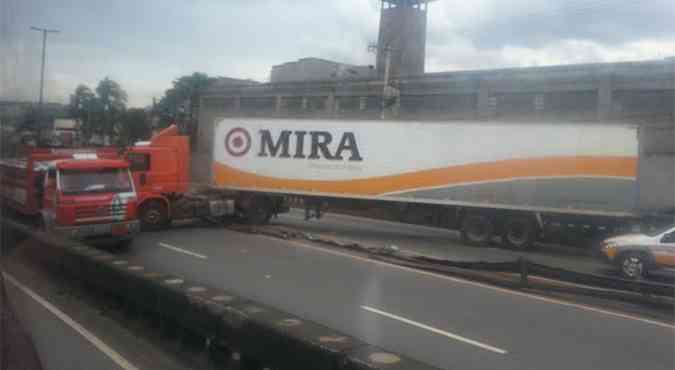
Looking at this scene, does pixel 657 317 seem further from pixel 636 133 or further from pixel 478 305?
pixel 636 133

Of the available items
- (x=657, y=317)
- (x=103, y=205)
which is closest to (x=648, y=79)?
(x=657, y=317)

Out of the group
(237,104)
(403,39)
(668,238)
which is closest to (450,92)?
(403,39)

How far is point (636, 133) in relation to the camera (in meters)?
14.2

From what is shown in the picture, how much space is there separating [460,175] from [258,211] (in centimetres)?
671

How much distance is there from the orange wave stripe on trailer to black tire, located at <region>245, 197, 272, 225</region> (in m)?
0.54

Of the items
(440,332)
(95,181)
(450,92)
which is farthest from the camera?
(450,92)

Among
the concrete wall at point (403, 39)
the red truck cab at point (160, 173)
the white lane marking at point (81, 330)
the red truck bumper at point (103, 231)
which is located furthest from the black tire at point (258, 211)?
the white lane marking at point (81, 330)

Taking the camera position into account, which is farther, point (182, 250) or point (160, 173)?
point (160, 173)

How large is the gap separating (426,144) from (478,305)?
26.9 ft

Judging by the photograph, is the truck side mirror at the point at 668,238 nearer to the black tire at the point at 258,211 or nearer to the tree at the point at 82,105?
the tree at the point at 82,105

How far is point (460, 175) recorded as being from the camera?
52.0 feet

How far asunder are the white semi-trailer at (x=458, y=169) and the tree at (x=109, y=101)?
26.5ft

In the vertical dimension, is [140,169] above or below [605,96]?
below

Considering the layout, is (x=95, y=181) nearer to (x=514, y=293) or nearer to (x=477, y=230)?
(x=514, y=293)
